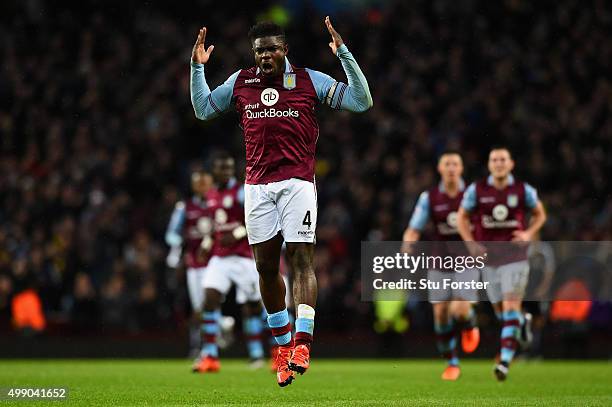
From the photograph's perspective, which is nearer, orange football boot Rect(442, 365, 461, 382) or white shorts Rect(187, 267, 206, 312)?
orange football boot Rect(442, 365, 461, 382)

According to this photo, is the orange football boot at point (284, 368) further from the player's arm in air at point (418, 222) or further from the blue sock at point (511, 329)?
the player's arm in air at point (418, 222)

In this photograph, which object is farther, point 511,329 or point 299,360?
point 511,329

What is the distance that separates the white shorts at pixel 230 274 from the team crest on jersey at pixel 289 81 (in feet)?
20.0

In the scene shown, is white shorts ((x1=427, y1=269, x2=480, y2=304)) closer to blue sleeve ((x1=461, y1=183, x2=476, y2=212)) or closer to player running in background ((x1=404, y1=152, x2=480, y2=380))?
player running in background ((x1=404, y1=152, x2=480, y2=380))

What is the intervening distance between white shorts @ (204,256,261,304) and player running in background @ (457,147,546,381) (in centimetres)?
322

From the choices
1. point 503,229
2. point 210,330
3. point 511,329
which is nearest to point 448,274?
point 503,229

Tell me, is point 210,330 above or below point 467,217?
below

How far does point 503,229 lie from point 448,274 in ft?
3.13

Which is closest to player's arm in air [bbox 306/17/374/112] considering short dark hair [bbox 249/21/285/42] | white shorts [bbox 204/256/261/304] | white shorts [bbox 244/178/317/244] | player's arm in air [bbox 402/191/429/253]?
short dark hair [bbox 249/21/285/42]

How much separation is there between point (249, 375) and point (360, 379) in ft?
4.47

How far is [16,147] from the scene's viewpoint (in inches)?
861

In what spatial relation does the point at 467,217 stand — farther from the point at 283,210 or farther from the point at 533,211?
the point at 283,210

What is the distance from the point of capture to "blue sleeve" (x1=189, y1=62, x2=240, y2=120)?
29.0 feet

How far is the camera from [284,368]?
840 centimetres
